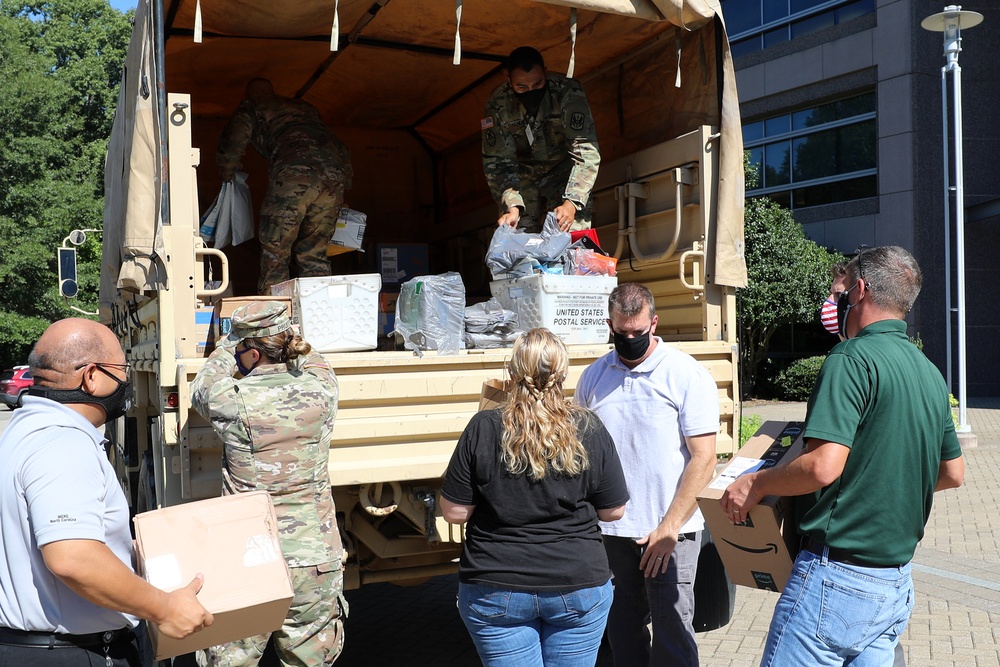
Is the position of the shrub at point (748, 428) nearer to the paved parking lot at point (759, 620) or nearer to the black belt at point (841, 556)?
the paved parking lot at point (759, 620)

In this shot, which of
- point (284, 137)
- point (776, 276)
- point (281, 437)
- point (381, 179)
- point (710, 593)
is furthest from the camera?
point (776, 276)

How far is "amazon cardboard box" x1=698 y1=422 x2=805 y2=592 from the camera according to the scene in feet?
8.28

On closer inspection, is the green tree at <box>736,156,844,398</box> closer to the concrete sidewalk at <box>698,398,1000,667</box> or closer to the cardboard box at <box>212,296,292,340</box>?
the concrete sidewalk at <box>698,398,1000,667</box>

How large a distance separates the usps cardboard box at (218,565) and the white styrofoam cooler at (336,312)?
137 centimetres

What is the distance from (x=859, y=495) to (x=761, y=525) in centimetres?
31

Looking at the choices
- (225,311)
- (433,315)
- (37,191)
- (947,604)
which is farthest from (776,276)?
(37,191)

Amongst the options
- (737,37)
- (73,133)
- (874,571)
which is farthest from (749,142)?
(874,571)

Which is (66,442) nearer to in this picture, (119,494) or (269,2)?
(119,494)

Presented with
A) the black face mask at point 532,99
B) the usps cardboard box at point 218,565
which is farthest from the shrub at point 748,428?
the usps cardboard box at point 218,565

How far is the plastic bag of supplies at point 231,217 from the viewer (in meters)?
4.64

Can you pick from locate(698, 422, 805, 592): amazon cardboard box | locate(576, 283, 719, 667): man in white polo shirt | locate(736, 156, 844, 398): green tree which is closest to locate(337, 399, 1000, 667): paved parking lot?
locate(576, 283, 719, 667): man in white polo shirt

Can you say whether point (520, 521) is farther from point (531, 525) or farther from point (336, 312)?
point (336, 312)

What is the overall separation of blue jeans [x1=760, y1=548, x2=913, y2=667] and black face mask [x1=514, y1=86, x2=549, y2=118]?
127 inches

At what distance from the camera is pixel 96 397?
7.03 ft
